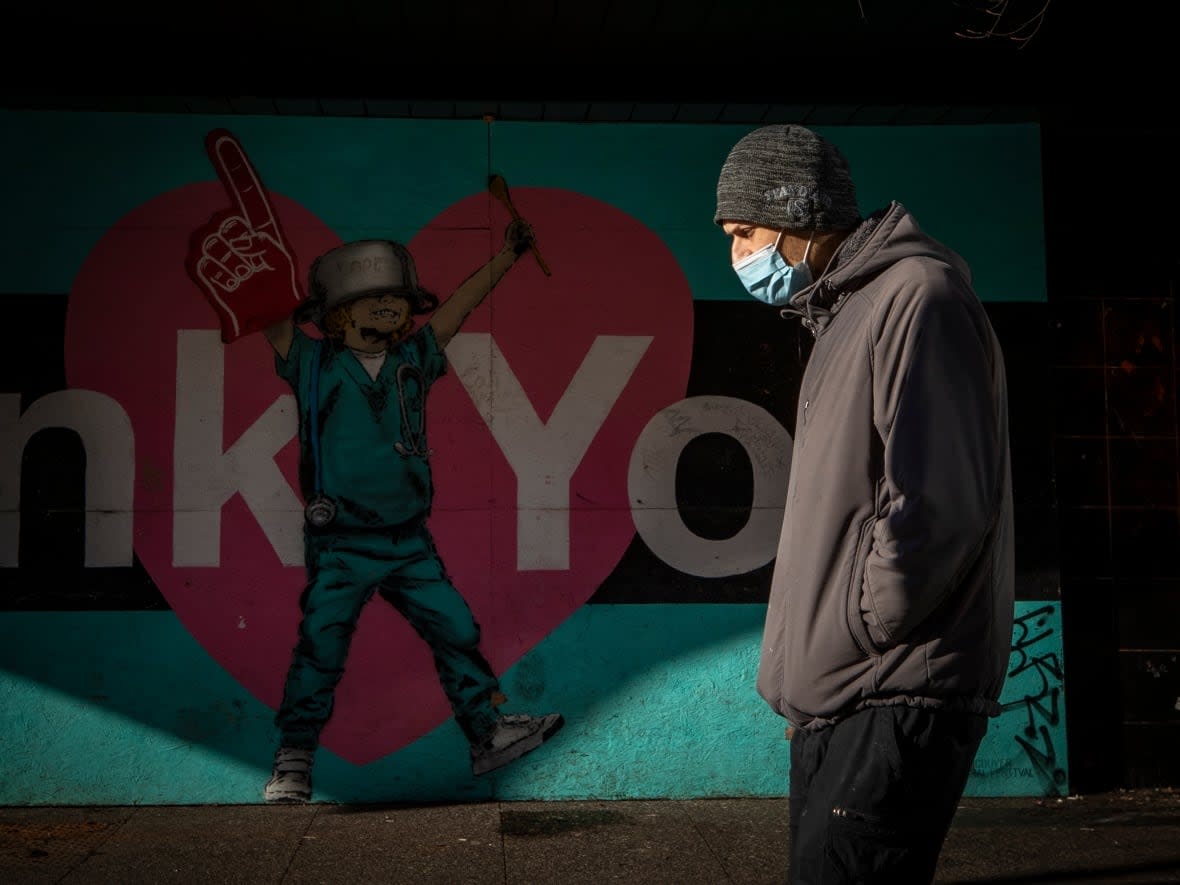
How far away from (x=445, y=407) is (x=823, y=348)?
3456 mm

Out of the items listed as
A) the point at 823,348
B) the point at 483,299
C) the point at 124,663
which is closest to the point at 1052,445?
the point at 483,299

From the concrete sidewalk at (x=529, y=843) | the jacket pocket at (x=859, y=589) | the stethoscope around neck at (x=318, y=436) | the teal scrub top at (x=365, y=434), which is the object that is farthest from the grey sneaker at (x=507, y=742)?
the jacket pocket at (x=859, y=589)

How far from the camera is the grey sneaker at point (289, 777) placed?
18.0 ft

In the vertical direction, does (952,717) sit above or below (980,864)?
above

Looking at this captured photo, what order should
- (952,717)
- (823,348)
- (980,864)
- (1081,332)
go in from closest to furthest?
(952,717) → (823,348) → (980,864) → (1081,332)

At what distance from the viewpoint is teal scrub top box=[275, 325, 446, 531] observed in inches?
219

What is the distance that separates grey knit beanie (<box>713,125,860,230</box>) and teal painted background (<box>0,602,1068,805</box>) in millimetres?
3396

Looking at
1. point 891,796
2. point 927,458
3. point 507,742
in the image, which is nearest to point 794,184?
point 927,458

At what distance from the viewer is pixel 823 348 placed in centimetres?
237

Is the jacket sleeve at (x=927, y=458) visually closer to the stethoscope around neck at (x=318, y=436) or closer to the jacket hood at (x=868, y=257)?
the jacket hood at (x=868, y=257)

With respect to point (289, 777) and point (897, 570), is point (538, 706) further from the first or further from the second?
point (897, 570)

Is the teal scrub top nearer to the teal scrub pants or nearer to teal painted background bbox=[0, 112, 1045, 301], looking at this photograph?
the teal scrub pants

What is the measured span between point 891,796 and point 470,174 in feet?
13.8

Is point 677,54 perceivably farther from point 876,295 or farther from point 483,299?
point 876,295
